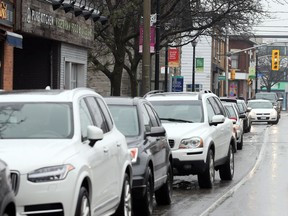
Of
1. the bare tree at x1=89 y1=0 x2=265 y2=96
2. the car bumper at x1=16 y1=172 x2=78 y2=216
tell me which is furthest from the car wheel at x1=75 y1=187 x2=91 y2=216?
the bare tree at x1=89 y1=0 x2=265 y2=96

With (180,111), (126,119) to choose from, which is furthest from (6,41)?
(126,119)

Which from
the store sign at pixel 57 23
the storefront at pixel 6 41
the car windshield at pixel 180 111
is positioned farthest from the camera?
the store sign at pixel 57 23

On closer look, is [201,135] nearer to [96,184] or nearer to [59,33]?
[96,184]

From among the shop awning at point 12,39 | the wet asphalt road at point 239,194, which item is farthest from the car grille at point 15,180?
the shop awning at point 12,39

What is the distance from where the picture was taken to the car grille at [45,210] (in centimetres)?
615

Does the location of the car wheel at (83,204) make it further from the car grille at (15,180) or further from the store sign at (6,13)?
the store sign at (6,13)

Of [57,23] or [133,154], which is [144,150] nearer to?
[133,154]

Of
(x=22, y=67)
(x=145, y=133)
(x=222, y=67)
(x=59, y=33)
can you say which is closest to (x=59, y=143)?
(x=145, y=133)

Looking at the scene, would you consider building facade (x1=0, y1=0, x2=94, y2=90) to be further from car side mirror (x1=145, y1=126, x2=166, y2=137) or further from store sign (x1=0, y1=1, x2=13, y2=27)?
car side mirror (x1=145, y1=126, x2=166, y2=137)

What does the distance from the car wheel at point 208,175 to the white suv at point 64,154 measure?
421 cm

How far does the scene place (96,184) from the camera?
7184 mm

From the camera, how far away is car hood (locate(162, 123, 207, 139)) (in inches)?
501

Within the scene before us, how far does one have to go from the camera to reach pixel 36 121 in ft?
24.2

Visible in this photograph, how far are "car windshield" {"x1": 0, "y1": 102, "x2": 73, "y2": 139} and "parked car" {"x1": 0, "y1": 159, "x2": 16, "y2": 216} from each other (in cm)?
163
